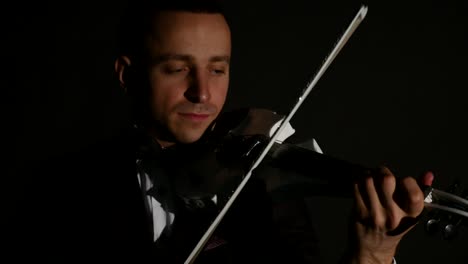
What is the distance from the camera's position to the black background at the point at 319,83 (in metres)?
1.39

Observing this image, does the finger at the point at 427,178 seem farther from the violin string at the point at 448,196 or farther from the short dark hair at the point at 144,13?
the short dark hair at the point at 144,13

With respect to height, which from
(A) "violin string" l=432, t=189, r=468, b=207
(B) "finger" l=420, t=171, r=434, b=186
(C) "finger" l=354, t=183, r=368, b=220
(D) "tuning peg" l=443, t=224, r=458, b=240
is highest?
(B) "finger" l=420, t=171, r=434, b=186

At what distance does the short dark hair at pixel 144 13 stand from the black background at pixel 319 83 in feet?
1.56

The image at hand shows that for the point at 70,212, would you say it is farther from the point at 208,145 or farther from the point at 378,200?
the point at 378,200

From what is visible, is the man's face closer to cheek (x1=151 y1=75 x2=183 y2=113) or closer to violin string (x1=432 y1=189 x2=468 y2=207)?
cheek (x1=151 y1=75 x2=183 y2=113)

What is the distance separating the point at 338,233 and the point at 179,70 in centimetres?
83

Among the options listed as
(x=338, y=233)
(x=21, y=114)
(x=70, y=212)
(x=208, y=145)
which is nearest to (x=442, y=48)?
(x=338, y=233)

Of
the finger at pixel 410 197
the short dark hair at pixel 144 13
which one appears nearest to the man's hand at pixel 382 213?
the finger at pixel 410 197

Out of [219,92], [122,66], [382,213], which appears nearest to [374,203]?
[382,213]

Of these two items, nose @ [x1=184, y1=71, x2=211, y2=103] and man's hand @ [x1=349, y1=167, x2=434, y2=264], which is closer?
man's hand @ [x1=349, y1=167, x2=434, y2=264]

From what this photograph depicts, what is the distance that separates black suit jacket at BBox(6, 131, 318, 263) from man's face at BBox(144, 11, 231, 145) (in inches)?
5.9

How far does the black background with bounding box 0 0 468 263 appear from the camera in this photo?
4.57 feet

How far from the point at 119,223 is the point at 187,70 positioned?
35 centimetres

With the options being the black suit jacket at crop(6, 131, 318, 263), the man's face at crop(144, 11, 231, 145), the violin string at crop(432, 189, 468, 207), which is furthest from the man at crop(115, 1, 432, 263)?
the violin string at crop(432, 189, 468, 207)
